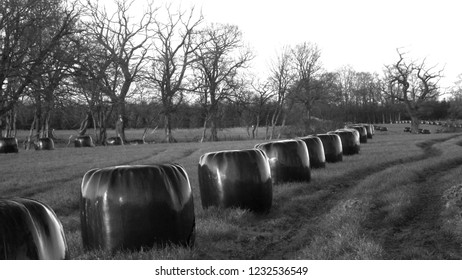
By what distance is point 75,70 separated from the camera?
17.8m

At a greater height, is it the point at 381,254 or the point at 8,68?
the point at 8,68

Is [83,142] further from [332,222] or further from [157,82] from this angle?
[332,222]

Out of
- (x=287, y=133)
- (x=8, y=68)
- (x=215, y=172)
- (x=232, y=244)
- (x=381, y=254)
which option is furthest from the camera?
(x=287, y=133)

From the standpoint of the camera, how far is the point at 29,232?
12.3ft

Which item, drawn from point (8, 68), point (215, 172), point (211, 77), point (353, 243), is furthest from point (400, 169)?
point (211, 77)

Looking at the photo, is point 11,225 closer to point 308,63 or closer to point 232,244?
point 232,244

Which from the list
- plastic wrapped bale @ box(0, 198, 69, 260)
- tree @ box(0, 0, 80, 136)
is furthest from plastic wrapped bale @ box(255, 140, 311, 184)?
tree @ box(0, 0, 80, 136)

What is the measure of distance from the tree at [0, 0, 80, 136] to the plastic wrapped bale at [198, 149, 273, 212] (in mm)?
10837

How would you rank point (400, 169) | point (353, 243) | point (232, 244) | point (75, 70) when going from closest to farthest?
point (353, 243), point (232, 244), point (400, 169), point (75, 70)

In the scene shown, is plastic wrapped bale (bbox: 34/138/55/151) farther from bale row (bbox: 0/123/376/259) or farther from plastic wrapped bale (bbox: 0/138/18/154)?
bale row (bbox: 0/123/376/259)

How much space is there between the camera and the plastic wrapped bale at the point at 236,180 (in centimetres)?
871

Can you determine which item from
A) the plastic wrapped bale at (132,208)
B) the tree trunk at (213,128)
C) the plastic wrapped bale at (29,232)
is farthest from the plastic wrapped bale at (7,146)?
the plastic wrapped bale at (29,232)

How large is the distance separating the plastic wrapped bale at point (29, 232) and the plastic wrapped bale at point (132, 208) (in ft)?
6.03

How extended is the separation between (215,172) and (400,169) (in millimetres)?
7569
